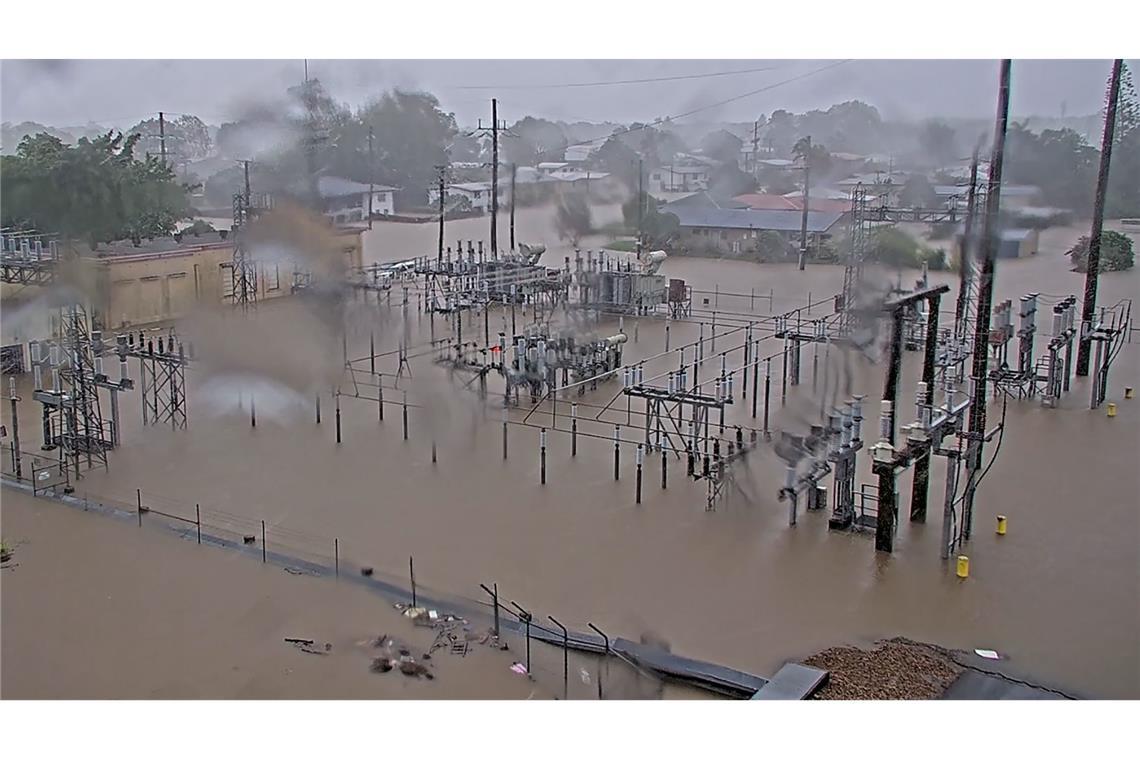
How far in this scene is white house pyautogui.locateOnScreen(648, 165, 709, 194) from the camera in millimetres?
23269

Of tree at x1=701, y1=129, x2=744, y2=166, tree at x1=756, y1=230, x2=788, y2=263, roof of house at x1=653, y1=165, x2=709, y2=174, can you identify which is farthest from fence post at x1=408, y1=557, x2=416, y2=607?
tree at x1=701, y1=129, x2=744, y2=166

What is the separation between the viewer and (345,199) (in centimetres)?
1641

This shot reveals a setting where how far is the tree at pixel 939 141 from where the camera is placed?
13859 millimetres

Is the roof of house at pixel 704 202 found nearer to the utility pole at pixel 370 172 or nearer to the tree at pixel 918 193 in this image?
the tree at pixel 918 193

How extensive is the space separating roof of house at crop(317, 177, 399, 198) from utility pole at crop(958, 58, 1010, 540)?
1051 centimetres

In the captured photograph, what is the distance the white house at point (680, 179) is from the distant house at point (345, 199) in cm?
720

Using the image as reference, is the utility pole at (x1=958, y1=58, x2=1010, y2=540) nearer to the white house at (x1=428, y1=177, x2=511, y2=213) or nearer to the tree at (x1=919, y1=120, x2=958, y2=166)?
the tree at (x1=919, y1=120, x2=958, y2=166)

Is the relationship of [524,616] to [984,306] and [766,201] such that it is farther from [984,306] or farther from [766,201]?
[766,201]

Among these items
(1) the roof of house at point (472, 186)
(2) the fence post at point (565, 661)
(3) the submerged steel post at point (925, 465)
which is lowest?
(2) the fence post at point (565, 661)

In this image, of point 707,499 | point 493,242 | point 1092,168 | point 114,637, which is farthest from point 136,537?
point 1092,168

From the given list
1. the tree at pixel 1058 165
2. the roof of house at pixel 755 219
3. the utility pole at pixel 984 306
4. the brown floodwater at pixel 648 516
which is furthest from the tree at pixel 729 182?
the utility pole at pixel 984 306

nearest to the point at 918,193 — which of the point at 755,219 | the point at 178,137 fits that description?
the point at 755,219

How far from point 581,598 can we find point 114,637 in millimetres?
2720

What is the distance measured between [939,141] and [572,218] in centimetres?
823
